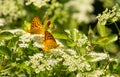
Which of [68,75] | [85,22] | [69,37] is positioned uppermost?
[85,22]

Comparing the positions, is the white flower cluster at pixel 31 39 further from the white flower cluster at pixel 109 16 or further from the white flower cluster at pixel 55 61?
the white flower cluster at pixel 109 16

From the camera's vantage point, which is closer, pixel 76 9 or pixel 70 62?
pixel 70 62

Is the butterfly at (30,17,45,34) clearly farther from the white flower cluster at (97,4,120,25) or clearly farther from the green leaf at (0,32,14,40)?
the white flower cluster at (97,4,120,25)

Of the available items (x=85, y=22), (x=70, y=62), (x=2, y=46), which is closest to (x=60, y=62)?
(x=70, y=62)

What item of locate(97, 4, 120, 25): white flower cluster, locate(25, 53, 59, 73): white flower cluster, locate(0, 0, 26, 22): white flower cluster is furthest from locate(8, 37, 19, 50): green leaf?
locate(0, 0, 26, 22): white flower cluster

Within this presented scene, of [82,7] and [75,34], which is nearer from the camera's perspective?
[75,34]

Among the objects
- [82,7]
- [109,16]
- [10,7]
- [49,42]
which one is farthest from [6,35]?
[82,7]

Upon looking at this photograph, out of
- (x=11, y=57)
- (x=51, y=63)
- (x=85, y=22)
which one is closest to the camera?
(x=51, y=63)

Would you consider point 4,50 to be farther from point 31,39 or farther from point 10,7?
point 10,7

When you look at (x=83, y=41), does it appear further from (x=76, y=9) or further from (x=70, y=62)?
(x=76, y=9)
